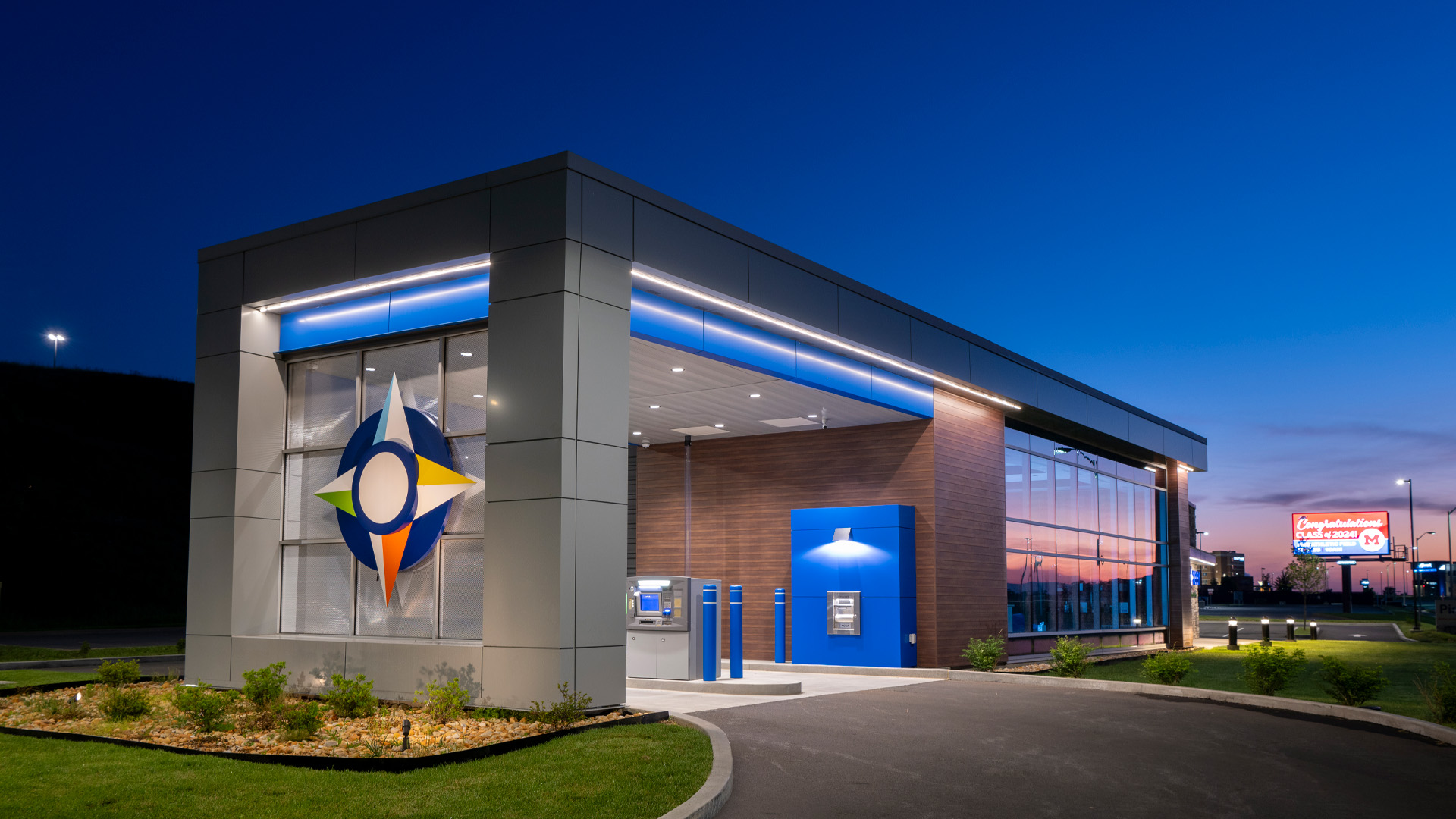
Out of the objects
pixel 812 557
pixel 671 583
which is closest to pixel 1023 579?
pixel 812 557

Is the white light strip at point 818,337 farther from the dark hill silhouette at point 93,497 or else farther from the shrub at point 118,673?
the dark hill silhouette at point 93,497

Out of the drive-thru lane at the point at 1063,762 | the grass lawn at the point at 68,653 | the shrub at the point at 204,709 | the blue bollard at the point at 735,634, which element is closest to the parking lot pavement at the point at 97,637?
the grass lawn at the point at 68,653

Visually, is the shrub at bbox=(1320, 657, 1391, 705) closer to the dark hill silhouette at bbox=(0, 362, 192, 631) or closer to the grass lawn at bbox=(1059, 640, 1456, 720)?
the grass lawn at bbox=(1059, 640, 1456, 720)

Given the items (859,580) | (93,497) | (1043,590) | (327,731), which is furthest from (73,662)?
(93,497)

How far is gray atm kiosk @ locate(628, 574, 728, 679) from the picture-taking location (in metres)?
17.3

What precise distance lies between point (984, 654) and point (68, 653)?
836 inches

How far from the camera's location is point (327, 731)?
1038 centimetres

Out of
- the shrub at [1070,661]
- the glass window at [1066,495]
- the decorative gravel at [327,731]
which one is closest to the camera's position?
the decorative gravel at [327,731]

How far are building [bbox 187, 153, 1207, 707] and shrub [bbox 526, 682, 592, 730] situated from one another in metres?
0.17

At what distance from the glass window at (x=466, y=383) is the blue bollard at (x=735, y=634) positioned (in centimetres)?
705

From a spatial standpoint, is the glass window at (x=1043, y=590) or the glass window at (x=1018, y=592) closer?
the glass window at (x=1018, y=592)

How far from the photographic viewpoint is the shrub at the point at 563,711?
428 inches

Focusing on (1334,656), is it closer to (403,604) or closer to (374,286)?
(403,604)

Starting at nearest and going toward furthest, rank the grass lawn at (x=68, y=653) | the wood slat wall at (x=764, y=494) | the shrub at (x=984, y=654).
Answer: the shrub at (x=984, y=654)
the wood slat wall at (x=764, y=494)
the grass lawn at (x=68, y=653)
